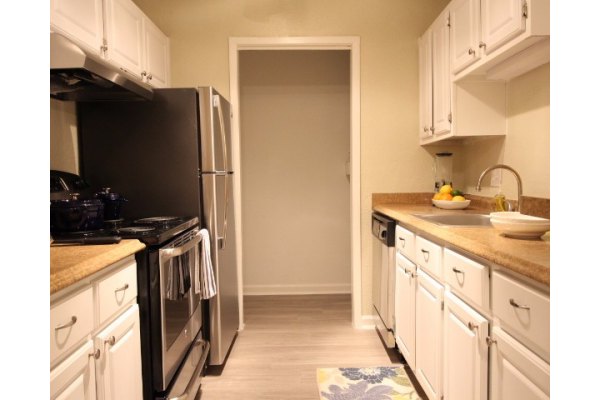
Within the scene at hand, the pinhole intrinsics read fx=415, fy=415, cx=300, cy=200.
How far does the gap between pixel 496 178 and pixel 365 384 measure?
1.50 meters

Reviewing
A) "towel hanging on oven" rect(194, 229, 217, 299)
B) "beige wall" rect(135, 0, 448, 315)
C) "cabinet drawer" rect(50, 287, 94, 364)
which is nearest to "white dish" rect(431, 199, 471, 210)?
"beige wall" rect(135, 0, 448, 315)

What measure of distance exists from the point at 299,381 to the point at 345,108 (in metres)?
2.71

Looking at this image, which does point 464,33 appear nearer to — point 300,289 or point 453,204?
point 453,204

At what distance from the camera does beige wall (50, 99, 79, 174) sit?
2.19 m

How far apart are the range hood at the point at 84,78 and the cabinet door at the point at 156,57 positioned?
543mm

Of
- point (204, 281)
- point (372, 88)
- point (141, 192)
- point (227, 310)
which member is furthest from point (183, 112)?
point (372, 88)

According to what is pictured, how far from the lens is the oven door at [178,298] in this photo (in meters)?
1.71

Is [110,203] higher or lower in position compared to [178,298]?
higher

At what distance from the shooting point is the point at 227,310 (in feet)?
8.96

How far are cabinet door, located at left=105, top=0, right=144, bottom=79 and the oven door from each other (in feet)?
3.54

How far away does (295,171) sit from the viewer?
14.0ft

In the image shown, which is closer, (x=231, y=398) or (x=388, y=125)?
(x=231, y=398)

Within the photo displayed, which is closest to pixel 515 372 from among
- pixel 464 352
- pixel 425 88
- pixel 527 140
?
pixel 464 352
